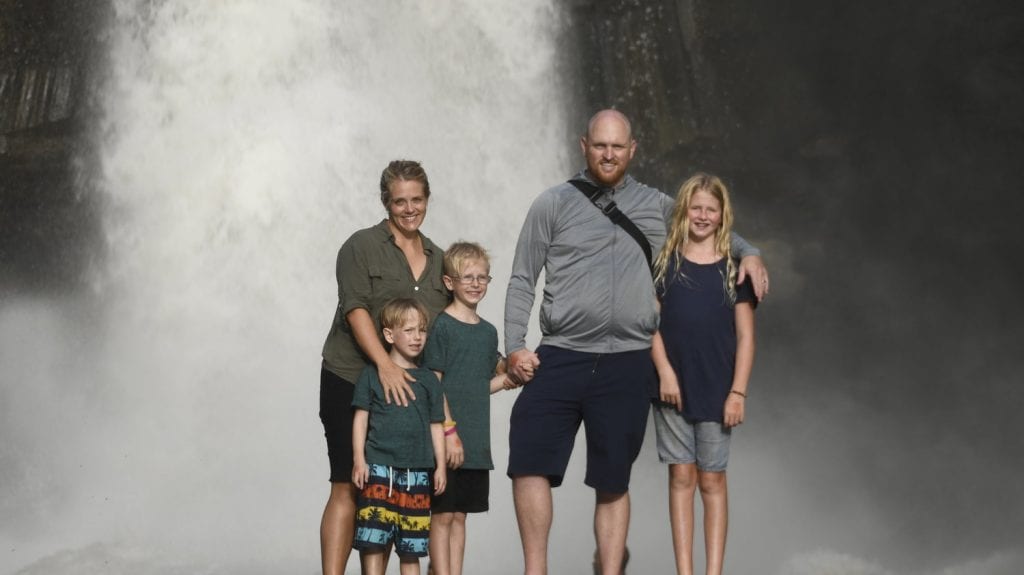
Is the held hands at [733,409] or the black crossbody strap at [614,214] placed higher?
the black crossbody strap at [614,214]

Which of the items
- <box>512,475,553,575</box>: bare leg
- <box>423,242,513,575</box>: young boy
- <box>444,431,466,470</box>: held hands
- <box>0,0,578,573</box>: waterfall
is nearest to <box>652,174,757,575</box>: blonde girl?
<box>512,475,553,575</box>: bare leg

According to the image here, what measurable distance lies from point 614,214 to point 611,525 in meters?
1.21

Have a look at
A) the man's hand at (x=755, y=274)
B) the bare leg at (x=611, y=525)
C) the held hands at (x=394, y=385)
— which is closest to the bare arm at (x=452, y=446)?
the held hands at (x=394, y=385)

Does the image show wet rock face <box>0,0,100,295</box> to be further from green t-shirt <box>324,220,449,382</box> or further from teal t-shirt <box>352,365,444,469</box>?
teal t-shirt <box>352,365,444,469</box>

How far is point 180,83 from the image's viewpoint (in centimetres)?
1257

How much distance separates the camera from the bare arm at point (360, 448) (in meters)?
4.57

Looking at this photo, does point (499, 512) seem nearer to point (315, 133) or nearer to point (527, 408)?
point (315, 133)

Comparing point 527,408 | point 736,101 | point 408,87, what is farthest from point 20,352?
point 527,408

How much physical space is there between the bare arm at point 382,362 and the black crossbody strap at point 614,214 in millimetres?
975

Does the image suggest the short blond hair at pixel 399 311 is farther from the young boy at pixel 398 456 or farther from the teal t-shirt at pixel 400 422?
the teal t-shirt at pixel 400 422

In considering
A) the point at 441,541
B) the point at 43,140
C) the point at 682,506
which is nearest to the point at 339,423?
the point at 441,541

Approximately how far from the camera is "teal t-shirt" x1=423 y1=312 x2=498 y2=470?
4.76 metres

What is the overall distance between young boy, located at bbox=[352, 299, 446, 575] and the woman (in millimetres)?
110

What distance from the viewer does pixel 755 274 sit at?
501 cm
